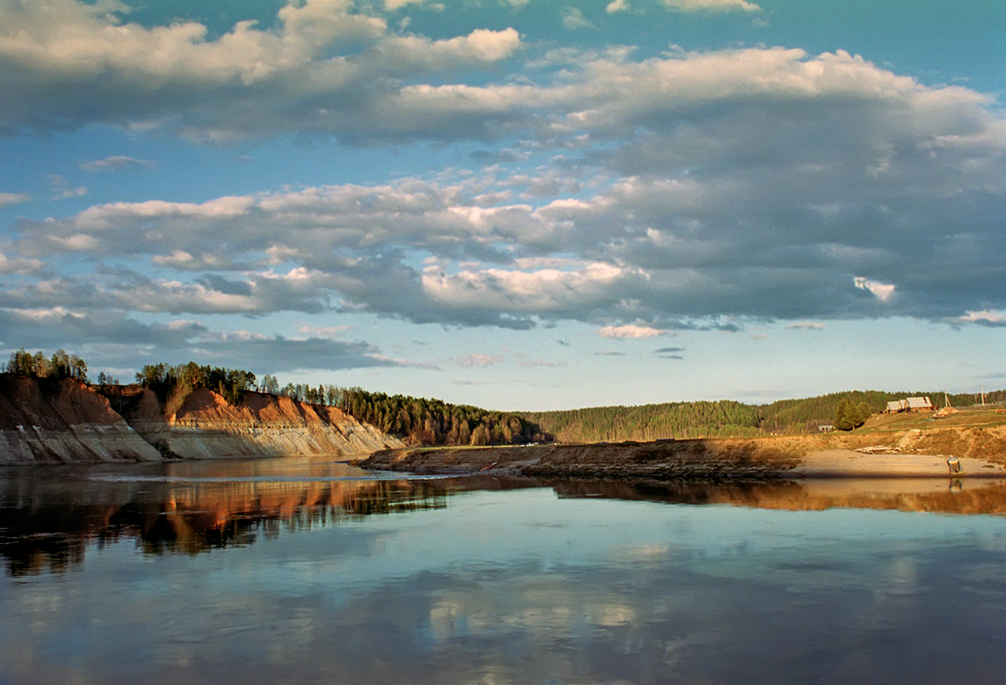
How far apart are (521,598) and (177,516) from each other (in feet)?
73.3

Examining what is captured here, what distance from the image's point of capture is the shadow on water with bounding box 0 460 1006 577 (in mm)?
23984

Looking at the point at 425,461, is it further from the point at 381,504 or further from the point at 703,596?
the point at 703,596

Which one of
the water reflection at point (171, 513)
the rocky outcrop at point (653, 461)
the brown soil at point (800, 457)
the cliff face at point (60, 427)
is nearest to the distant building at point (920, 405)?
the brown soil at point (800, 457)

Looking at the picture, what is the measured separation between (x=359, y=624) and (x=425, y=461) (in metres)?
77.4

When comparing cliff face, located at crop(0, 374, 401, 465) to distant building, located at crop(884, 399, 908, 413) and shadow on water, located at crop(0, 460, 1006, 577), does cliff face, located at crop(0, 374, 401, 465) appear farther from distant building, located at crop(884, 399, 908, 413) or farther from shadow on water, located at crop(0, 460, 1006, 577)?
distant building, located at crop(884, 399, 908, 413)

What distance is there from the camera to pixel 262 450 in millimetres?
166875

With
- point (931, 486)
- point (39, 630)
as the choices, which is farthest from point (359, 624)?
point (931, 486)

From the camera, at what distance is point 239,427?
168m

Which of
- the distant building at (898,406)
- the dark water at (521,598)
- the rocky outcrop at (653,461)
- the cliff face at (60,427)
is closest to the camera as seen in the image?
the dark water at (521,598)

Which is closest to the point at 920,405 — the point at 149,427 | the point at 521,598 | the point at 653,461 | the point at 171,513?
the point at 653,461

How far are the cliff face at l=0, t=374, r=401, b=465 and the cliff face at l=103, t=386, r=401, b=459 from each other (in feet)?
0.66

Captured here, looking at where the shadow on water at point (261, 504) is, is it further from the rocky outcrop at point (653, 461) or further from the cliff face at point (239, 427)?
the cliff face at point (239, 427)

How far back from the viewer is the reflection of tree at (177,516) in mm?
22672

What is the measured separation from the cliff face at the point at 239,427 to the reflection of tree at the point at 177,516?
111 m
